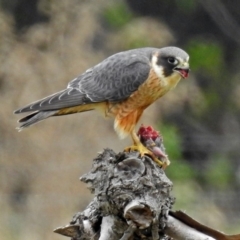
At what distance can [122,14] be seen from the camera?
32.7ft

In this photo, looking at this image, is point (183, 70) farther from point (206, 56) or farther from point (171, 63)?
point (206, 56)

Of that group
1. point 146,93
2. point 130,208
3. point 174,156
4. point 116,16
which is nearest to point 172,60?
point 146,93

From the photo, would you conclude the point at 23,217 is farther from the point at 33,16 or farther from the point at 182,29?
the point at 182,29

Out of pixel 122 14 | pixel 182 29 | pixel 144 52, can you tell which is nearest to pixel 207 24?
pixel 182 29

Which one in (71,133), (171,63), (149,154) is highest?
(71,133)

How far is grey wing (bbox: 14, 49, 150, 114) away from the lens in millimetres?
4316

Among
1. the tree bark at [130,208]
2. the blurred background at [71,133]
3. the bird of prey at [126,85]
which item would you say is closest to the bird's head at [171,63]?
the bird of prey at [126,85]

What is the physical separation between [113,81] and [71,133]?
145 inches

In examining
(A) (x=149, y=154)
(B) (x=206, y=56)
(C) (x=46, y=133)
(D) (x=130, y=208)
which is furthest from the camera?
(B) (x=206, y=56)

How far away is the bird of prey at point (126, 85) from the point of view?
13.9ft

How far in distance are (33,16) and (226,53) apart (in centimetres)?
303

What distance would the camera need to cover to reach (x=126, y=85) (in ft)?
14.3

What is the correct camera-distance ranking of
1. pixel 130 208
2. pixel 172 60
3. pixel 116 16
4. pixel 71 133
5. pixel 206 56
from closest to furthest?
pixel 130 208, pixel 172 60, pixel 71 133, pixel 116 16, pixel 206 56

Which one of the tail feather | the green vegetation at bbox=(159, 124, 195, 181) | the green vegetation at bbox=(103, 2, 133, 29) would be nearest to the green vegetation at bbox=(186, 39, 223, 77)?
the green vegetation at bbox=(103, 2, 133, 29)
